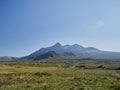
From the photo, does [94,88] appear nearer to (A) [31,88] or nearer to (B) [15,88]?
(A) [31,88]

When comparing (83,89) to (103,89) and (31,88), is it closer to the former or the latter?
(103,89)

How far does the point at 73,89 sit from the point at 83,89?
4.88ft

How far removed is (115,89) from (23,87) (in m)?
13.0

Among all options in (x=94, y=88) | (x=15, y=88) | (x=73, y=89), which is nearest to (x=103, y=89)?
(x=94, y=88)

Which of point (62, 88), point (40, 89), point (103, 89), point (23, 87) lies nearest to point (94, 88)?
point (103, 89)

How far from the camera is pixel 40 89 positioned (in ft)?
111

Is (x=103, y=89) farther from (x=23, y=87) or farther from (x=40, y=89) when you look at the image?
(x=23, y=87)

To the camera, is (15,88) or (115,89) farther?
(15,88)

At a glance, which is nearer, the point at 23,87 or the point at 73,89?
the point at 73,89

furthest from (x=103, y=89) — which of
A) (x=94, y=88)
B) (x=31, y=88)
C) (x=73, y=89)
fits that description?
(x=31, y=88)

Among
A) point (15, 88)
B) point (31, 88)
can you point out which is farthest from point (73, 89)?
point (15, 88)

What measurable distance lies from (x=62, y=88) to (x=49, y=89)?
1895 millimetres

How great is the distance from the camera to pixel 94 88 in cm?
3362

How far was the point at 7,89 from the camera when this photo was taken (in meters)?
34.0
